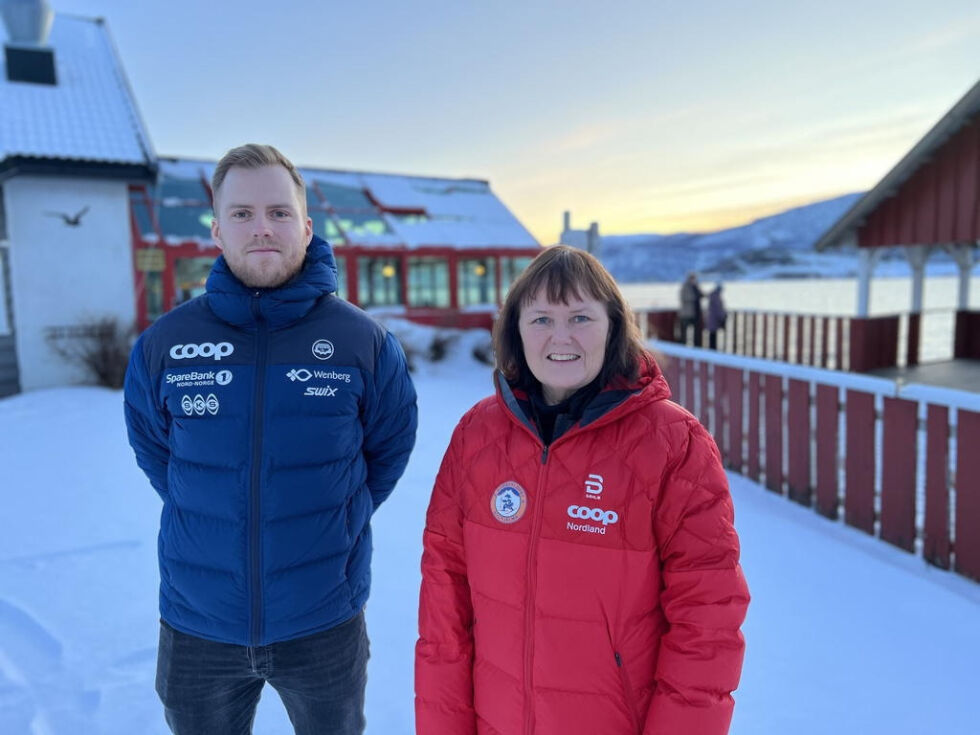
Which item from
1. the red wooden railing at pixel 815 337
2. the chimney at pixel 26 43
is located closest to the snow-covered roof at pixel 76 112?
the chimney at pixel 26 43

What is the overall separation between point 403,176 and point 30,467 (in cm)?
1383

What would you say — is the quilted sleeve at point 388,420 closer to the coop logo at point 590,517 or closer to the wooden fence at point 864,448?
the coop logo at point 590,517

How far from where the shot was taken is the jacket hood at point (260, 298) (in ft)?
5.64

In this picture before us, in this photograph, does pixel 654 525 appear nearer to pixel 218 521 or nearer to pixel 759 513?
pixel 218 521

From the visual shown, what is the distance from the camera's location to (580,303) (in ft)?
5.13

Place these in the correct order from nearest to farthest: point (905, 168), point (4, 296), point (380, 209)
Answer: point (905, 168) < point (4, 296) < point (380, 209)

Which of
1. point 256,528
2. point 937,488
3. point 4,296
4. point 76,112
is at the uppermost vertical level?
point 76,112

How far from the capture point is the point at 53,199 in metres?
10.6

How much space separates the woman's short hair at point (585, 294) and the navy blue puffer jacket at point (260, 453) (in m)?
0.48

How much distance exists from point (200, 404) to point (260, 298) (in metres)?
0.32

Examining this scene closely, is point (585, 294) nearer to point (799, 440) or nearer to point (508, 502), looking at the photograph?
point (508, 502)

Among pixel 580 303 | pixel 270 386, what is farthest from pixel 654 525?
pixel 270 386

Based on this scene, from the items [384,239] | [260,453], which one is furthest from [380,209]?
[260,453]

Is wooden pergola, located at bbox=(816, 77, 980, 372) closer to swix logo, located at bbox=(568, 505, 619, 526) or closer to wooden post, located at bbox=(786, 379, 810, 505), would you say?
wooden post, located at bbox=(786, 379, 810, 505)
